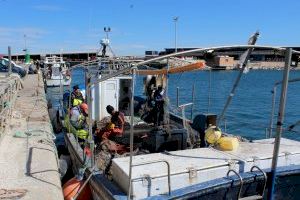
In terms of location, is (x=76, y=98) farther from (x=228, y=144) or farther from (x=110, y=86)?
(x=228, y=144)

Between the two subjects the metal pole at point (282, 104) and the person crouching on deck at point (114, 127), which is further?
the person crouching on deck at point (114, 127)

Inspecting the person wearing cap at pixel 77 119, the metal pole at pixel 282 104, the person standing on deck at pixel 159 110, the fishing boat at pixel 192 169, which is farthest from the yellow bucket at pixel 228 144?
the person wearing cap at pixel 77 119

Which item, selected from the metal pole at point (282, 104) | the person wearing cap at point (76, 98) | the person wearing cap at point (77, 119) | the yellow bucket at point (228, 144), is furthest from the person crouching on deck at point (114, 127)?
the metal pole at point (282, 104)

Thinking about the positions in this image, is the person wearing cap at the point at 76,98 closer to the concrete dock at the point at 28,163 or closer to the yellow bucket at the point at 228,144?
the concrete dock at the point at 28,163

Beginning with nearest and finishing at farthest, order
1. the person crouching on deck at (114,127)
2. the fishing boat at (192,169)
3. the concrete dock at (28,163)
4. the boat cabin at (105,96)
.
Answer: the fishing boat at (192,169), the concrete dock at (28,163), the person crouching on deck at (114,127), the boat cabin at (105,96)

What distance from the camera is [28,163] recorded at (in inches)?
284

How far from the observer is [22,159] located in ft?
24.7

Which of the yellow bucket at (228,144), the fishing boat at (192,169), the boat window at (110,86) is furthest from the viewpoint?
the boat window at (110,86)

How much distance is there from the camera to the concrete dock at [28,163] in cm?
586

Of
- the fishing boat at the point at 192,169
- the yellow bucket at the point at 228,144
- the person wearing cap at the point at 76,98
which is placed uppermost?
the person wearing cap at the point at 76,98

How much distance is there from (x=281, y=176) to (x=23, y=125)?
7.43 m

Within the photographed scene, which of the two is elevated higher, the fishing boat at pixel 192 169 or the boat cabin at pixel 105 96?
the boat cabin at pixel 105 96

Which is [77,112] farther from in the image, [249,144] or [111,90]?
[249,144]

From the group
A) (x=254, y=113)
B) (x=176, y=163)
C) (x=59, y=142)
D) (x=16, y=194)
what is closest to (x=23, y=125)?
(x=59, y=142)
